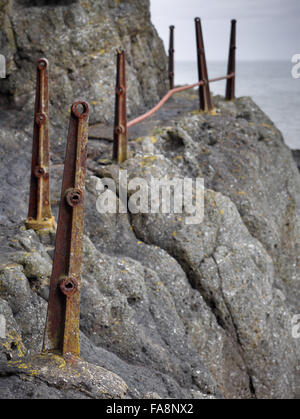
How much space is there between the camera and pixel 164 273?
411cm

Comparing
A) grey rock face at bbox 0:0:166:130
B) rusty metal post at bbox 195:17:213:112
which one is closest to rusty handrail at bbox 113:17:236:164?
rusty metal post at bbox 195:17:213:112

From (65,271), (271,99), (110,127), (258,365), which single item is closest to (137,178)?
(110,127)

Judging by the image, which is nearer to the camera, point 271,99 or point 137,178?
point 137,178

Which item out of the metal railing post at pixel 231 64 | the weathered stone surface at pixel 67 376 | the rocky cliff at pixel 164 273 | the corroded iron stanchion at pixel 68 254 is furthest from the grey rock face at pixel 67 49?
the weathered stone surface at pixel 67 376

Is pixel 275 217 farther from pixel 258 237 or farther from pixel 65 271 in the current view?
pixel 65 271

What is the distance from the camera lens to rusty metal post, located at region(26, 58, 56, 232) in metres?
3.65

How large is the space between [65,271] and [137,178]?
252cm

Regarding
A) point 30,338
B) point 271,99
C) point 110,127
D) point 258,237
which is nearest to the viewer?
point 30,338

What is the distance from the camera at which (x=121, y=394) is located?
7.29 ft

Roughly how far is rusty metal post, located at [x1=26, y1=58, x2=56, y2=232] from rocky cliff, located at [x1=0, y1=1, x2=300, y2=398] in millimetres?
171

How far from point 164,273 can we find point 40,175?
135 cm

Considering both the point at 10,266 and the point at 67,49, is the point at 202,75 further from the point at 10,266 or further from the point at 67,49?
the point at 10,266
